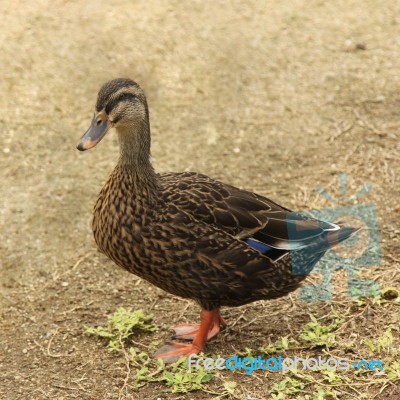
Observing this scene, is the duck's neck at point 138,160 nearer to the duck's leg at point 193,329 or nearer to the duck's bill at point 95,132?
the duck's bill at point 95,132

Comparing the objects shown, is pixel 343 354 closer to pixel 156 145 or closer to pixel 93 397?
pixel 93 397

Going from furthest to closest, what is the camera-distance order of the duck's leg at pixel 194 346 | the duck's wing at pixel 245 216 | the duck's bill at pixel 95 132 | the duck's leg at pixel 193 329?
the duck's leg at pixel 193 329
the duck's leg at pixel 194 346
the duck's wing at pixel 245 216
the duck's bill at pixel 95 132

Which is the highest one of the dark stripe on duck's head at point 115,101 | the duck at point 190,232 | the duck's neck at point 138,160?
the dark stripe on duck's head at point 115,101

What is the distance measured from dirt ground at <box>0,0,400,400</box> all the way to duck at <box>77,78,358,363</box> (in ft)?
1.42

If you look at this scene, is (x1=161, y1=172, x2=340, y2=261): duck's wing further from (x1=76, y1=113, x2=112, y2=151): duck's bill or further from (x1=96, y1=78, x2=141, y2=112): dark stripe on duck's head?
(x1=96, y1=78, x2=141, y2=112): dark stripe on duck's head

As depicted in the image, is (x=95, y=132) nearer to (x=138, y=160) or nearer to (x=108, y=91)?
(x=108, y=91)

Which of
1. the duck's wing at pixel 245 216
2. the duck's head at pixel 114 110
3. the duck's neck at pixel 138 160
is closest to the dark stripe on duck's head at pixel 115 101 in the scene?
the duck's head at pixel 114 110

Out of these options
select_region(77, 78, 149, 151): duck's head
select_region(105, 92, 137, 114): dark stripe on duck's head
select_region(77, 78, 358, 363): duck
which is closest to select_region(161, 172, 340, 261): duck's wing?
select_region(77, 78, 358, 363): duck

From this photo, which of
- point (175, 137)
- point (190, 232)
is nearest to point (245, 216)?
point (190, 232)

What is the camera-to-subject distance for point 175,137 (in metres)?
7.03

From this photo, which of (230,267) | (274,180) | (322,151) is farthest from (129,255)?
(322,151)

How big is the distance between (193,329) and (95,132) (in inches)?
55.4

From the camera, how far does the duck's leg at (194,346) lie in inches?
188

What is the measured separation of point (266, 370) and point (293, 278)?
0.58 meters
